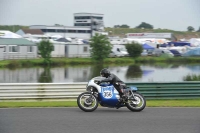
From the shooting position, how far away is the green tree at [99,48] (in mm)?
58406

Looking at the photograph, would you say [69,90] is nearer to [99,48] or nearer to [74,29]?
[99,48]

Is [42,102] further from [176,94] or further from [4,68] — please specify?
[4,68]

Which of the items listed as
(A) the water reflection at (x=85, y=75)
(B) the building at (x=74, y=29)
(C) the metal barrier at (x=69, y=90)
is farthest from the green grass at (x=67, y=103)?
(B) the building at (x=74, y=29)

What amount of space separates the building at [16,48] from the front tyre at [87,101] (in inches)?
1714

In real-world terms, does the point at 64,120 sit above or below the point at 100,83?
below

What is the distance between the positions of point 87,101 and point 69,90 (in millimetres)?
3483

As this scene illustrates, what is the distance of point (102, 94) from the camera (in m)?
12.9

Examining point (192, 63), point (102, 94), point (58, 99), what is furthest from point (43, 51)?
point (102, 94)

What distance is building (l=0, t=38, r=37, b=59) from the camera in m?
55.9

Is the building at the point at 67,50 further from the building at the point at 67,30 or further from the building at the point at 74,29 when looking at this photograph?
the building at the point at 67,30

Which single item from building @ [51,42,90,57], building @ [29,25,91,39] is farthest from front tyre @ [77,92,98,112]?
building @ [29,25,91,39]

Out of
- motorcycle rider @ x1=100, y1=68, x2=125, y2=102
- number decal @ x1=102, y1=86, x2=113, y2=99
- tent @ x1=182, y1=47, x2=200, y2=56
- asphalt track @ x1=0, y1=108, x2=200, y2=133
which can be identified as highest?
tent @ x1=182, y1=47, x2=200, y2=56

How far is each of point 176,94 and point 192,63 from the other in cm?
3924

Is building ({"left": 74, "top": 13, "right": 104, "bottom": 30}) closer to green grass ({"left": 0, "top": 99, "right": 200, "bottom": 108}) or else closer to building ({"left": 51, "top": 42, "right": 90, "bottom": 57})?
building ({"left": 51, "top": 42, "right": 90, "bottom": 57})
